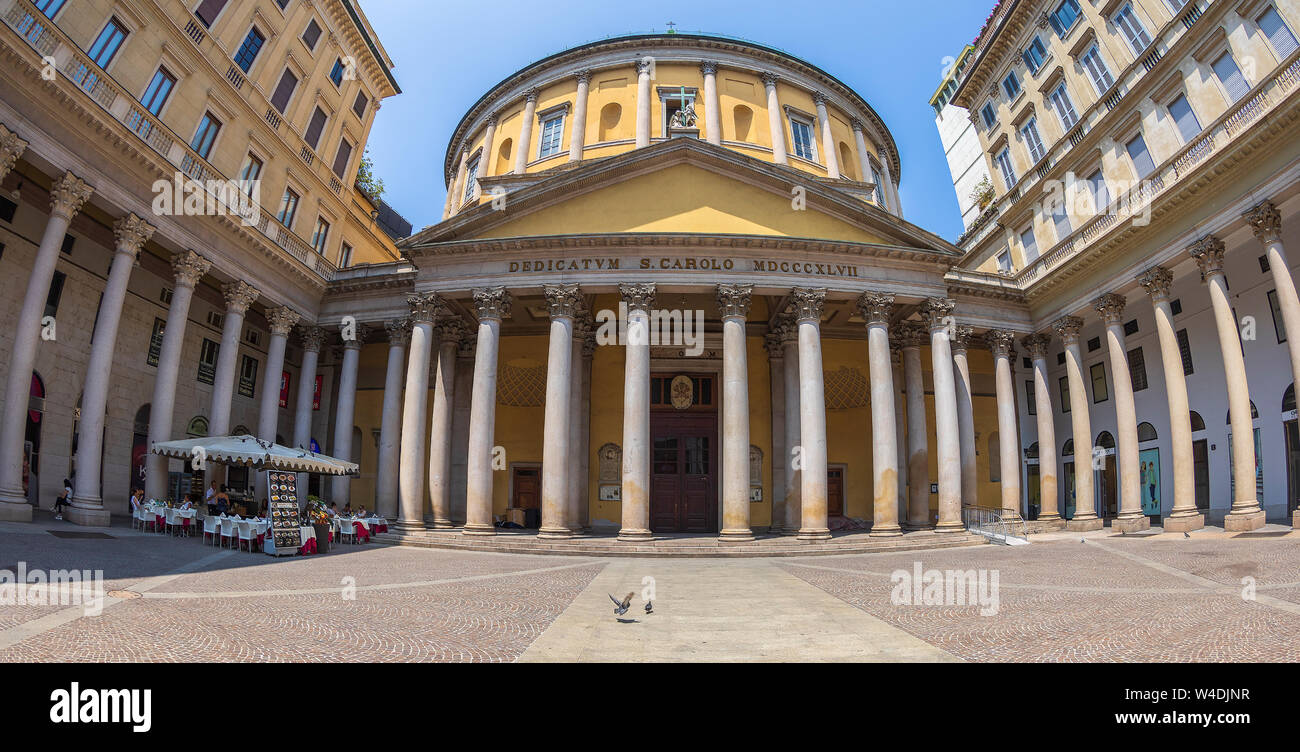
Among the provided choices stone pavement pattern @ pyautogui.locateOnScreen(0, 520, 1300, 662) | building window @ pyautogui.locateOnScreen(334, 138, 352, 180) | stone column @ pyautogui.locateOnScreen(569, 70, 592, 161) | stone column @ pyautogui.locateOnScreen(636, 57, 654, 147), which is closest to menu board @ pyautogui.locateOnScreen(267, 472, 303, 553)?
stone pavement pattern @ pyautogui.locateOnScreen(0, 520, 1300, 662)

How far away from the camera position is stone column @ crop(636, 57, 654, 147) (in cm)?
2939

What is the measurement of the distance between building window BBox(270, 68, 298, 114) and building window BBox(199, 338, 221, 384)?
9.48m

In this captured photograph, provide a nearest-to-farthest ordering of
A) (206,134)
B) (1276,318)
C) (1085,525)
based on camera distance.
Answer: (1276,318) → (206,134) → (1085,525)

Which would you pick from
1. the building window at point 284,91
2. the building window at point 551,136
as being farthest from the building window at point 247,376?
the building window at point 551,136

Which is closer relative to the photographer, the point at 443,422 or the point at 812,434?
the point at 812,434

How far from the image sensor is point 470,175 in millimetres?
35219

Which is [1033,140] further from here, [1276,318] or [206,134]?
[206,134]

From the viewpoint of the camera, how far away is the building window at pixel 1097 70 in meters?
24.7

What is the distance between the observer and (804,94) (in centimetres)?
3328

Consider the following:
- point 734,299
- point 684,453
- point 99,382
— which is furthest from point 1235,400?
point 99,382

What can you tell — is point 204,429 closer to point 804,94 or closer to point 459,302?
point 459,302

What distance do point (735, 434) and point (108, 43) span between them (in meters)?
21.2

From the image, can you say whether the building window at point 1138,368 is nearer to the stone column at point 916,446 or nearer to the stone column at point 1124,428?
the stone column at point 1124,428

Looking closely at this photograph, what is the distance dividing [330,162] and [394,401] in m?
13.5
